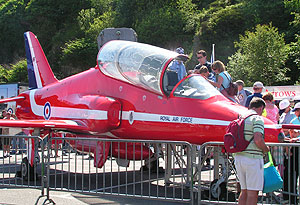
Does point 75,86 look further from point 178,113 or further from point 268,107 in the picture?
point 268,107

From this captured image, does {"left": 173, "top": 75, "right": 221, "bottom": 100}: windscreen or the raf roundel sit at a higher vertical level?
{"left": 173, "top": 75, "right": 221, "bottom": 100}: windscreen

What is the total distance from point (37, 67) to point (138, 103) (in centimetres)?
595

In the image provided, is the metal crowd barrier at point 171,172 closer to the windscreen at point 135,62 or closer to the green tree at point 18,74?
the windscreen at point 135,62

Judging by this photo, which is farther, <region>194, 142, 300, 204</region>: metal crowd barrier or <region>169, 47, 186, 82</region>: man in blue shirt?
<region>169, 47, 186, 82</region>: man in blue shirt

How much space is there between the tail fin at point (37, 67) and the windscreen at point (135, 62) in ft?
13.8

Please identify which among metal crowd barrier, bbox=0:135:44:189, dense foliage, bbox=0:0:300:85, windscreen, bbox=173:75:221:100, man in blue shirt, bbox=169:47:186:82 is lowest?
metal crowd barrier, bbox=0:135:44:189

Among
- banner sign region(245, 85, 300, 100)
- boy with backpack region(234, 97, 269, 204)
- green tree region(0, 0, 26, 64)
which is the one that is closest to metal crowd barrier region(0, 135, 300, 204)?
boy with backpack region(234, 97, 269, 204)

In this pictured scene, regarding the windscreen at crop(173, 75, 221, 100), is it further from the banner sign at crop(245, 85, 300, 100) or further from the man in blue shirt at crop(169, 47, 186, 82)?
the banner sign at crop(245, 85, 300, 100)

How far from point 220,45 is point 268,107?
3413cm

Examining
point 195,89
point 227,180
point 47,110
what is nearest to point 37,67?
point 47,110

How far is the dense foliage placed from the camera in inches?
1277

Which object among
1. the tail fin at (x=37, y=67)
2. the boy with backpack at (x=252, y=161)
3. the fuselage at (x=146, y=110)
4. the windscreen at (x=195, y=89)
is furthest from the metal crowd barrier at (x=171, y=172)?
the tail fin at (x=37, y=67)

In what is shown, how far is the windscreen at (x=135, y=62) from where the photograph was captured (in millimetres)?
7895

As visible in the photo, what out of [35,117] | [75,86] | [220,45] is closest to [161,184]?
[75,86]
